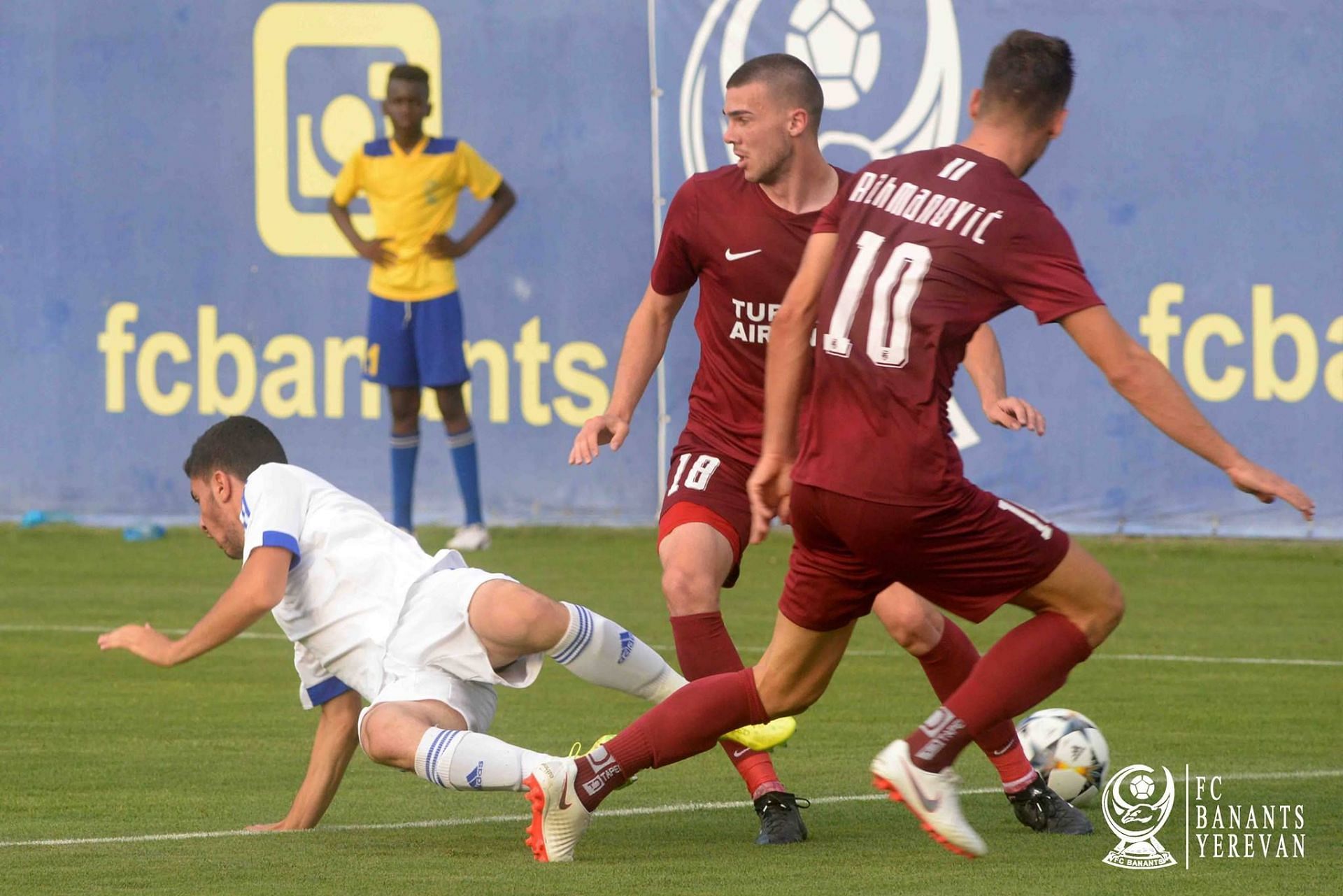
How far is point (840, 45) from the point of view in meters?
12.5

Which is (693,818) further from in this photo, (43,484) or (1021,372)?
(43,484)

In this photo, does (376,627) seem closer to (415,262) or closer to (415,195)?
(415,262)

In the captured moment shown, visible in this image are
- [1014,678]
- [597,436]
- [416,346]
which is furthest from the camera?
[416,346]

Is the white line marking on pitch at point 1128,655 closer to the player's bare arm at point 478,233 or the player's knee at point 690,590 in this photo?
the player's knee at point 690,590

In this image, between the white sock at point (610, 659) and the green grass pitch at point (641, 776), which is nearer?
the green grass pitch at point (641, 776)

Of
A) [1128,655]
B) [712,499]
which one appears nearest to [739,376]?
[712,499]

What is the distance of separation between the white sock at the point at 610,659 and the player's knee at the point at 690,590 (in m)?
0.14

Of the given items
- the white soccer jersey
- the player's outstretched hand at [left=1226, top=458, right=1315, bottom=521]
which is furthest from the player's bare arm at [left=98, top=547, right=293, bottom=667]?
the player's outstretched hand at [left=1226, top=458, right=1315, bottom=521]

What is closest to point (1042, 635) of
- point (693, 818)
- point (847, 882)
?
point (847, 882)

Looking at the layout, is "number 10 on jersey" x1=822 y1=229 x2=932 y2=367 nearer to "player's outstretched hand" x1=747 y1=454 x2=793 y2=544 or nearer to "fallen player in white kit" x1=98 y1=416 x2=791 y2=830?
"player's outstretched hand" x1=747 y1=454 x2=793 y2=544

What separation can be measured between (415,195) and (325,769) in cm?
736

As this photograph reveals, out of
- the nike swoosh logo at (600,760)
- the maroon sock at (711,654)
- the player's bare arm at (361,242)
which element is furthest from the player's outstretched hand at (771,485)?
the player's bare arm at (361,242)

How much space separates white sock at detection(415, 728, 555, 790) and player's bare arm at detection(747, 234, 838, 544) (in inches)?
32.4

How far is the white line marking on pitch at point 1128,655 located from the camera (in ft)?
28.4
